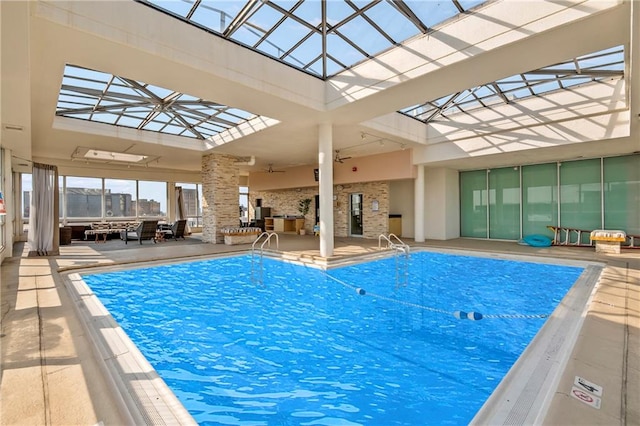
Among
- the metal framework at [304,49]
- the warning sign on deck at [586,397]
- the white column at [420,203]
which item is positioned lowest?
the warning sign on deck at [586,397]

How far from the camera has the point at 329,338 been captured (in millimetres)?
3887

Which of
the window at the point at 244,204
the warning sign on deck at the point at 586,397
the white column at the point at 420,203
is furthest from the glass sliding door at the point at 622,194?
the window at the point at 244,204

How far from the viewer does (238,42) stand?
5383 millimetres

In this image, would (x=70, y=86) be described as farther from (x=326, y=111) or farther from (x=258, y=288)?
(x=258, y=288)

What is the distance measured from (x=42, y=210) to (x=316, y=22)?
944 cm

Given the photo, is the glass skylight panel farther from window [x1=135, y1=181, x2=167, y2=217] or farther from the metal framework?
window [x1=135, y1=181, x2=167, y2=217]

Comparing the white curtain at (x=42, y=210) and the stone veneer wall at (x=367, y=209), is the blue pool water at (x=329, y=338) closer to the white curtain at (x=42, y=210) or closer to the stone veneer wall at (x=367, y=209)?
the white curtain at (x=42, y=210)

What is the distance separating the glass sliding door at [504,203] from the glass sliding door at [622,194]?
2.53m

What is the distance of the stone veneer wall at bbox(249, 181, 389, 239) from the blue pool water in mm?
6053

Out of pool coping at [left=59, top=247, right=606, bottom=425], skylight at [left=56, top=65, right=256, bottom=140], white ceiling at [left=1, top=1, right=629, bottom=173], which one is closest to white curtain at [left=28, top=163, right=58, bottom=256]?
white ceiling at [left=1, top=1, right=629, bottom=173]

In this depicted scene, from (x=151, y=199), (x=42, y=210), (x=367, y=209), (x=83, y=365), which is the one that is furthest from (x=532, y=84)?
(x=151, y=199)

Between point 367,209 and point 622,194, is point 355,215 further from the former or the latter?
point 622,194

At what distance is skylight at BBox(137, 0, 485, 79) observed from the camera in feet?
16.0

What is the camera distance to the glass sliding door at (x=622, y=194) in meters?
9.37
